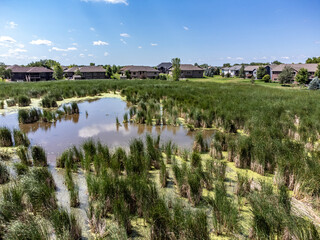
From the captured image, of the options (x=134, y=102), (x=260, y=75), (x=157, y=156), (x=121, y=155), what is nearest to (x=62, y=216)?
(x=121, y=155)

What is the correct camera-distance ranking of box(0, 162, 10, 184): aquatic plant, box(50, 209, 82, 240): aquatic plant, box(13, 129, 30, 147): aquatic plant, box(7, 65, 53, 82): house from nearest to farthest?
box(50, 209, 82, 240): aquatic plant, box(0, 162, 10, 184): aquatic plant, box(13, 129, 30, 147): aquatic plant, box(7, 65, 53, 82): house

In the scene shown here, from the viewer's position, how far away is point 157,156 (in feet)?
20.6

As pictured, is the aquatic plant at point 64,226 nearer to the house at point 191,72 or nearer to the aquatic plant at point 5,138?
the aquatic plant at point 5,138

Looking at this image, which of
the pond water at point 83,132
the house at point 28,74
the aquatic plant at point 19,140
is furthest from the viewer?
the house at point 28,74

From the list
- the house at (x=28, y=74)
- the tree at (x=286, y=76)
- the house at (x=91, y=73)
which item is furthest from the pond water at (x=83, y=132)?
the house at (x=91, y=73)

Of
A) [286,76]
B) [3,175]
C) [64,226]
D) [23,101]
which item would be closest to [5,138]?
[3,175]

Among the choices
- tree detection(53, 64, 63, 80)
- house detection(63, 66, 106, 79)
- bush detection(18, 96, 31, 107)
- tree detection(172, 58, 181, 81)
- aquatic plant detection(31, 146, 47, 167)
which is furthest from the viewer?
house detection(63, 66, 106, 79)

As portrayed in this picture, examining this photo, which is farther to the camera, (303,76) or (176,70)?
(176,70)

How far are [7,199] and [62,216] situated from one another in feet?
4.66

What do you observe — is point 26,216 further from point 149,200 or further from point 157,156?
point 157,156

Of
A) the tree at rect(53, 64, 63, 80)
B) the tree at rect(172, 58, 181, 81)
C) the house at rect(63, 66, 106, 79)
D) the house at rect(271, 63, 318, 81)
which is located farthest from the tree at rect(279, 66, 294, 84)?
the tree at rect(53, 64, 63, 80)

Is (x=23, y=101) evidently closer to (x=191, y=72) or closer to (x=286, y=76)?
(x=286, y=76)

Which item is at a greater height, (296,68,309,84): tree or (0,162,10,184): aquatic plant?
(296,68,309,84): tree

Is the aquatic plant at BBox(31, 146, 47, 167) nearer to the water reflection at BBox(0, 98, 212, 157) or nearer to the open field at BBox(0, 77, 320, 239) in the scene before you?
the open field at BBox(0, 77, 320, 239)
